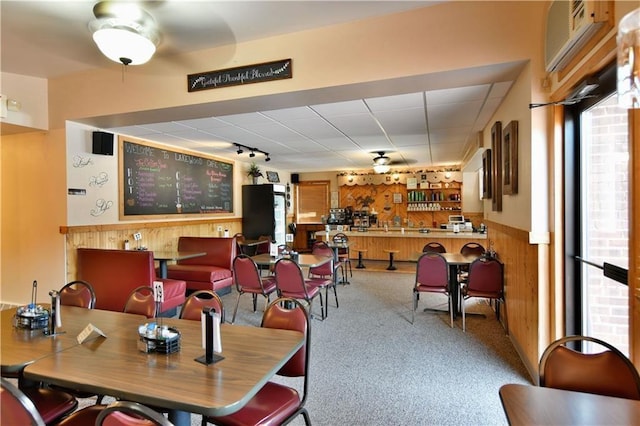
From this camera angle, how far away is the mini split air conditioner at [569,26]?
1661mm

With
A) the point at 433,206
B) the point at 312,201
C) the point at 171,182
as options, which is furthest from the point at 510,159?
the point at 312,201

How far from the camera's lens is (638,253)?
1533mm

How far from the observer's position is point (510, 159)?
3203 mm

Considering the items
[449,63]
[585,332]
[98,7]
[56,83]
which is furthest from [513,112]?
[56,83]

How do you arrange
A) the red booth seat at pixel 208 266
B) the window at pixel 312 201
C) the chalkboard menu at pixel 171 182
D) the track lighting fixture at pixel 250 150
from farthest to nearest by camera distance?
the window at pixel 312 201
the track lighting fixture at pixel 250 150
the chalkboard menu at pixel 171 182
the red booth seat at pixel 208 266

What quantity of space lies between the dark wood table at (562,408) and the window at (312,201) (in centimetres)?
956

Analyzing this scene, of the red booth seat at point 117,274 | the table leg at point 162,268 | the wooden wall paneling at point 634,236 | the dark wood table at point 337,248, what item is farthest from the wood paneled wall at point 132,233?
the wooden wall paneling at point 634,236

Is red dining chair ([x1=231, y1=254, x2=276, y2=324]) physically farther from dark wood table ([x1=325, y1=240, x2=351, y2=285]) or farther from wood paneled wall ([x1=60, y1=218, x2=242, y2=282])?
wood paneled wall ([x1=60, y1=218, x2=242, y2=282])

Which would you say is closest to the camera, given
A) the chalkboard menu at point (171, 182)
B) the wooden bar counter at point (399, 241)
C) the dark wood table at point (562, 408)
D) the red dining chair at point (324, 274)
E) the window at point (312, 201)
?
the dark wood table at point (562, 408)

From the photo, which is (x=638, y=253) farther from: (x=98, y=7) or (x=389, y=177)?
(x=389, y=177)

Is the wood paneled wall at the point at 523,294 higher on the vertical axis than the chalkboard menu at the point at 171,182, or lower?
lower

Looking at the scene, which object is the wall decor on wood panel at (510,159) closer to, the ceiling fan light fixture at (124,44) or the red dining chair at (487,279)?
the red dining chair at (487,279)

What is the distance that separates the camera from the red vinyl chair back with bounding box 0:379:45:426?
1155 mm

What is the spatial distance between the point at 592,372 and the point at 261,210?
279 inches
